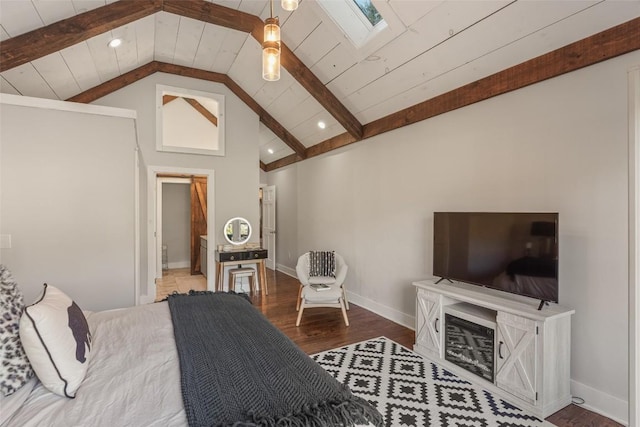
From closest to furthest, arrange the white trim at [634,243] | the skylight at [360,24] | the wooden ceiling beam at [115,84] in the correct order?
1. the white trim at [634,243]
2. the skylight at [360,24]
3. the wooden ceiling beam at [115,84]

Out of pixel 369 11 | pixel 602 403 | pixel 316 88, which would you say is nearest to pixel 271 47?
pixel 369 11

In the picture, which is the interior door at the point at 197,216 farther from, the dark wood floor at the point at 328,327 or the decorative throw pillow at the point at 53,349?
the decorative throw pillow at the point at 53,349

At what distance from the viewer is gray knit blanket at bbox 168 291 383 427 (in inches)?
43.3

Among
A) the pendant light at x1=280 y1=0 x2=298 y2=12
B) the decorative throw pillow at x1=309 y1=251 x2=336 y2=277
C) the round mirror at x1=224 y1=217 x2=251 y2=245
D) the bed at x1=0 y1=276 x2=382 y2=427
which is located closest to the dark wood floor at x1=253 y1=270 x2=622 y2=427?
the decorative throw pillow at x1=309 y1=251 x2=336 y2=277

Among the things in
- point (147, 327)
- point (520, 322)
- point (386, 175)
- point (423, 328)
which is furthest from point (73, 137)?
point (520, 322)

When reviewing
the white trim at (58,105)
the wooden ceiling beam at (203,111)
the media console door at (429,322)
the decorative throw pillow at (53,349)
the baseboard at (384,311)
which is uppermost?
the wooden ceiling beam at (203,111)

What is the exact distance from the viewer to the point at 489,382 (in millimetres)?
2375

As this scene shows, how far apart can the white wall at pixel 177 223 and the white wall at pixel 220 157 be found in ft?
8.96

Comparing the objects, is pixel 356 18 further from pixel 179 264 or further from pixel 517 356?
pixel 179 264

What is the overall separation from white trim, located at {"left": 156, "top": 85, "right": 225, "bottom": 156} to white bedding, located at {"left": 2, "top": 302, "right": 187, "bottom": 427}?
3.69 m

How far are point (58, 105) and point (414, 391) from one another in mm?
Answer: 3692

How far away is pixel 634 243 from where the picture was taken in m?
1.50

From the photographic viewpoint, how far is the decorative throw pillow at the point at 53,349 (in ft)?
4.03

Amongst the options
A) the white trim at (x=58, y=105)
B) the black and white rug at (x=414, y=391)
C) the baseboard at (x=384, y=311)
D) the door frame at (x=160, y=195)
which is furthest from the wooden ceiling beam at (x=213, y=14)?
the door frame at (x=160, y=195)
